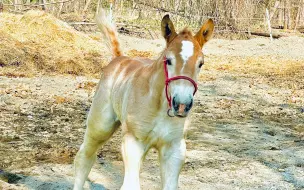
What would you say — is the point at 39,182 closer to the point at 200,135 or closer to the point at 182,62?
the point at 182,62

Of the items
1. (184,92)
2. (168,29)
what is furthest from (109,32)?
(184,92)

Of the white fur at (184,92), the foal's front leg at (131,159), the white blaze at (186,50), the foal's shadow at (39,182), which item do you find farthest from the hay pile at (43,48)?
the white fur at (184,92)

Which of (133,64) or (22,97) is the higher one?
(133,64)

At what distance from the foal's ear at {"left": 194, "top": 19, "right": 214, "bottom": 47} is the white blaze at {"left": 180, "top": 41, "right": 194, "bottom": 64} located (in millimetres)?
305

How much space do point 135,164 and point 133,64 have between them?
124 cm

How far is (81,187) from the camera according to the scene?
547cm

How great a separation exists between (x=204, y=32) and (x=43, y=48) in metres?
10.1

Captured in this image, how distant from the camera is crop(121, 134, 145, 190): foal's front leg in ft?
13.9

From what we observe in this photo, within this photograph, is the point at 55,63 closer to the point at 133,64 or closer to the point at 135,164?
the point at 133,64

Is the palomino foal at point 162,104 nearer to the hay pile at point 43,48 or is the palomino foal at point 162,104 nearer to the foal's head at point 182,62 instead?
the foal's head at point 182,62

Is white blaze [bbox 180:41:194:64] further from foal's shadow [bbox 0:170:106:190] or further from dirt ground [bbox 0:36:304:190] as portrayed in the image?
foal's shadow [bbox 0:170:106:190]

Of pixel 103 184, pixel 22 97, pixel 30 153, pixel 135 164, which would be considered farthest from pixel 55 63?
pixel 135 164

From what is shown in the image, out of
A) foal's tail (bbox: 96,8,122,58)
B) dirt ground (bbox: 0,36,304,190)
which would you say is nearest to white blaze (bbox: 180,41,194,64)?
foal's tail (bbox: 96,8,122,58)

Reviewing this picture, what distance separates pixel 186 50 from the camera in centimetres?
393
